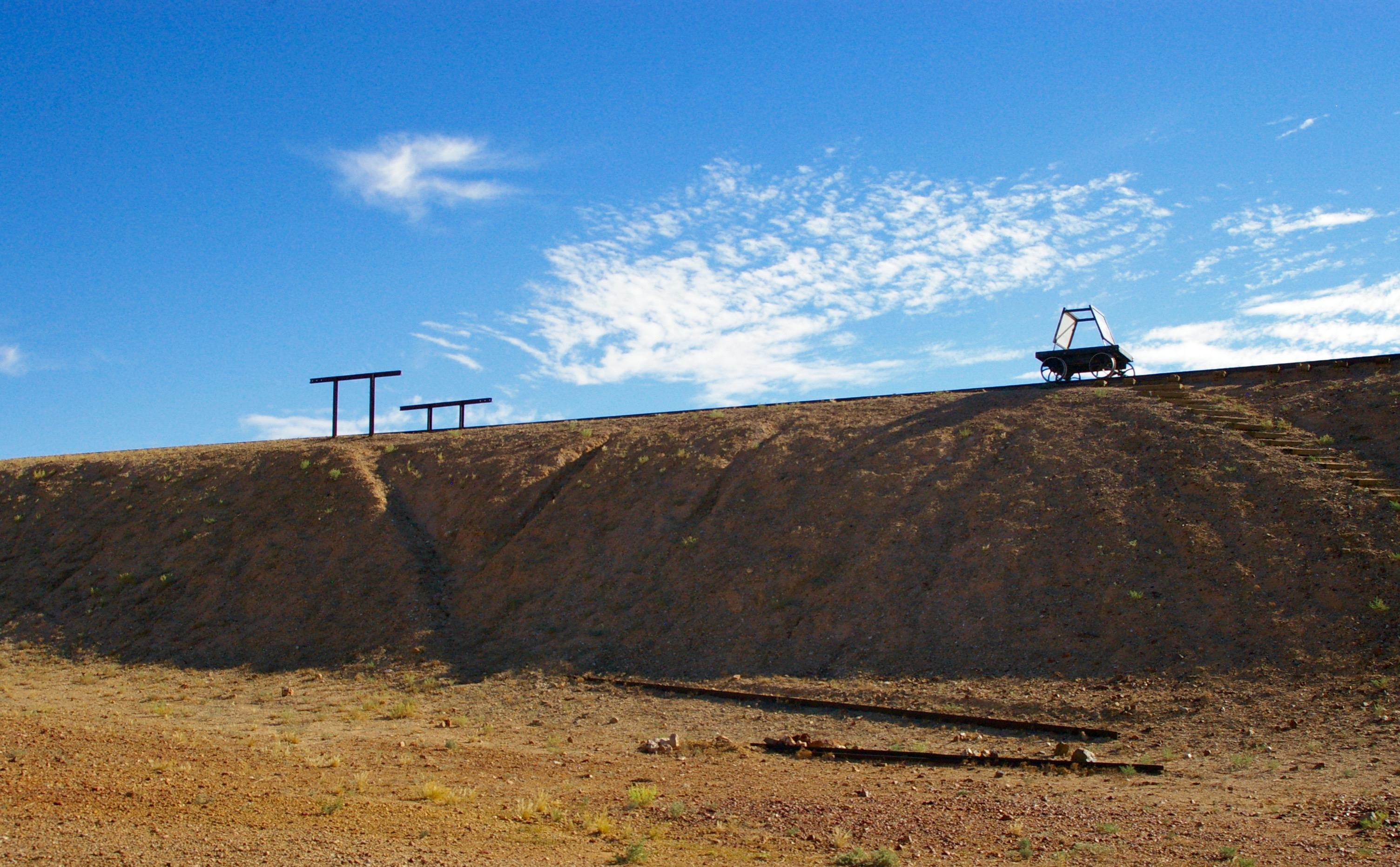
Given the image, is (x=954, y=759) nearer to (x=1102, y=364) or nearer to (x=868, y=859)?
(x=868, y=859)

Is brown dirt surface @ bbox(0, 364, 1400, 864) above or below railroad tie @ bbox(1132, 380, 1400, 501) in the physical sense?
below

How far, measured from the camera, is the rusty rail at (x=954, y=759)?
1120cm

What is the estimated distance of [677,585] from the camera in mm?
18797

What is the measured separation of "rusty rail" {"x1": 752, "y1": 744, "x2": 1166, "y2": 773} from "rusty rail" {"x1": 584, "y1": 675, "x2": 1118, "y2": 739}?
43.3 inches

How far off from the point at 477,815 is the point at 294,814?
1.67 meters

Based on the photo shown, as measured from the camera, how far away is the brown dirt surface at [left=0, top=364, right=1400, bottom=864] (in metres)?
9.20

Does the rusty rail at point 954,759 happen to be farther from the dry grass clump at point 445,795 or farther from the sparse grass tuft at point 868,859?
the dry grass clump at point 445,795

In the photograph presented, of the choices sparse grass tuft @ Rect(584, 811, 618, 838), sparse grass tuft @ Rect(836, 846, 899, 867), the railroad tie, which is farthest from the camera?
the railroad tie

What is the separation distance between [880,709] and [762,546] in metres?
5.68

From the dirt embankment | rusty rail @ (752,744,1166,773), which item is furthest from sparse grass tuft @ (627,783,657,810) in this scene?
the dirt embankment

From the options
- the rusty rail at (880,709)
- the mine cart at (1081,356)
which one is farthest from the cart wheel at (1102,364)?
the rusty rail at (880,709)

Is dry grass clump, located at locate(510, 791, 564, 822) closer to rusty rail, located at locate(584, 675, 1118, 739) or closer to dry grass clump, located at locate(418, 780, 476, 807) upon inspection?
dry grass clump, located at locate(418, 780, 476, 807)

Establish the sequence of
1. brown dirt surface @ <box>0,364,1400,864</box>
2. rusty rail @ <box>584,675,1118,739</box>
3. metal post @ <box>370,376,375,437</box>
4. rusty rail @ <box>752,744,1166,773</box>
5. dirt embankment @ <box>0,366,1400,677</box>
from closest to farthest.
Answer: brown dirt surface @ <box>0,364,1400,864</box> < rusty rail @ <box>752,744,1166,773</box> < rusty rail @ <box>584,675,1118,739</box> < dirt embankment @ <box>0,366,1400,677</box> < metal post @ <box>370,376,375,437</box>

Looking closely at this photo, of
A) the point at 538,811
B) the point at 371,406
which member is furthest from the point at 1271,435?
the point at 371,406
